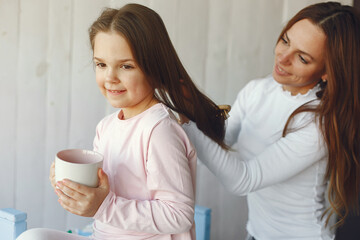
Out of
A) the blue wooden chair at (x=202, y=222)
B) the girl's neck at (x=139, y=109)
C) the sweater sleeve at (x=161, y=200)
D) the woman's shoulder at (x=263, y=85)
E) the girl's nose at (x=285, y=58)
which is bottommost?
the blue wooden chair at (x=202, y=222)

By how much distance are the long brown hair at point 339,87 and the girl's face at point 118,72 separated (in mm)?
611

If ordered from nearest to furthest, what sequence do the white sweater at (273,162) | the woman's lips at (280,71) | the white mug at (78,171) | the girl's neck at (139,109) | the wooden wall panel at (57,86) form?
the white mug at (78,171)
the girl's neck at (139,109)
the white sweater at (273,162)
the woman's lips at (280,71)
the wooden wall panel at (57,86)

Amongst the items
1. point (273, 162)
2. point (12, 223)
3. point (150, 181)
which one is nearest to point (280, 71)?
point (273, 162)

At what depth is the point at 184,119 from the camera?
115 cm

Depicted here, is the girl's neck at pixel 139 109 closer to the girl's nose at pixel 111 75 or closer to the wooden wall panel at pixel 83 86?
the girl's nose at pixel 111 75

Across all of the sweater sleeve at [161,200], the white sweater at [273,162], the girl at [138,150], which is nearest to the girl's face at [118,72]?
the girl at [138,150]

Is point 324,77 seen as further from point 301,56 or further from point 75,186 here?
point 75,186

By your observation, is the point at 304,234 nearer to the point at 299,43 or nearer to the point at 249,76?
the point at 299,43

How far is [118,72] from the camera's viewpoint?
967mm

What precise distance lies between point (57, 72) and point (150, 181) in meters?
0.78

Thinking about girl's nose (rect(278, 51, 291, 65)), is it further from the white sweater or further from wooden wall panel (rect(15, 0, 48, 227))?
wooden wall panel (rect(15, 0, 48, 227))

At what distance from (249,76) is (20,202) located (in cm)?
116

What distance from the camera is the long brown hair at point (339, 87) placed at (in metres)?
1.31

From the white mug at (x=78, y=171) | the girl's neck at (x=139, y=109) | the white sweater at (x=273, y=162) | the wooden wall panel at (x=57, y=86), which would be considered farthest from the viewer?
the wooden wall panel at (x=57, y=86)
